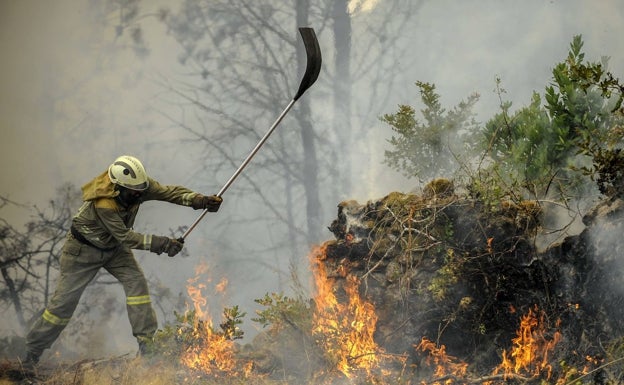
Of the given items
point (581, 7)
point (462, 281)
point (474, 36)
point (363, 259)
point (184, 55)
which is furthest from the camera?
point (184, 55)

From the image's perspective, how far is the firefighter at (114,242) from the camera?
700 centimetres

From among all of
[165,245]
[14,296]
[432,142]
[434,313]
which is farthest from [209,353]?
[14,296]

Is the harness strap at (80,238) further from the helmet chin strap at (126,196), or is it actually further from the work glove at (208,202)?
the work glove at (208,202)

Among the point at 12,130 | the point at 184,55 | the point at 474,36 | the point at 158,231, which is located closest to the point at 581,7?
the point at 474,36

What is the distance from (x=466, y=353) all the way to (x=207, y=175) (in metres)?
9.49

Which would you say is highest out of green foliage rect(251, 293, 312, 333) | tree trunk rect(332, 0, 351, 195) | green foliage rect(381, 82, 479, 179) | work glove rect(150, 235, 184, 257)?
tree trunk rect(332, 0, 351, 195)

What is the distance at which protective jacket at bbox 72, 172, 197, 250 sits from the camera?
7000 millimetres

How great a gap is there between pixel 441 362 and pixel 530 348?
3.06 ft

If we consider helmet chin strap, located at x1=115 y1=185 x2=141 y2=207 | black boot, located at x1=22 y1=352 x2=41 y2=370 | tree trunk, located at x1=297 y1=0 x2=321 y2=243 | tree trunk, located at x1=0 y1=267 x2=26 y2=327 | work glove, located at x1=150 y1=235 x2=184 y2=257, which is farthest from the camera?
tree trunk, located at x1=297 y1=0 x2=321 y2=243

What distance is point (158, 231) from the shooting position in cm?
1360

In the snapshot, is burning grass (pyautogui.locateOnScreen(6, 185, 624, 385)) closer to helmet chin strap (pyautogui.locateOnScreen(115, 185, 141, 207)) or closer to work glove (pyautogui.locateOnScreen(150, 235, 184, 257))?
work glove (pyautogui.locateOnScreen(150, 235, 184, 257))

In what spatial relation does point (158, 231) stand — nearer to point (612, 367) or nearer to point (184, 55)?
point (184, 55)

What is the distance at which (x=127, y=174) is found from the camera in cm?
700

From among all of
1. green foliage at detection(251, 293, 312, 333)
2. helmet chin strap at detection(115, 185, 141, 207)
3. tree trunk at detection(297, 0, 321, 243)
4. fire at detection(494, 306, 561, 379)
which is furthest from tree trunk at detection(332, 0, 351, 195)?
fire at detection(494, 306, 561, 379)
